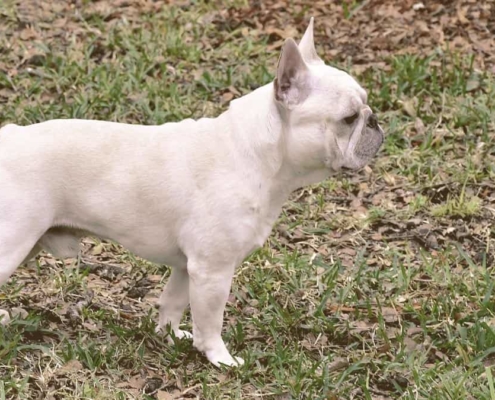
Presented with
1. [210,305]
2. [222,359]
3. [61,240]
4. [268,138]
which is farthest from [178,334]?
[268,138]

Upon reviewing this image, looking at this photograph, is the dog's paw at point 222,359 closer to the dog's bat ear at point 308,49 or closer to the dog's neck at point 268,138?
the dog's neck at point 268,138

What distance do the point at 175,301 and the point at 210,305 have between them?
18.2 inches

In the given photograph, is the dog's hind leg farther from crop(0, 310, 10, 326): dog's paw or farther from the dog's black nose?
the dog's black nose

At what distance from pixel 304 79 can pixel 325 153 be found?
0.35 m

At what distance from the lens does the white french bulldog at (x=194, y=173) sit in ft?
15.0

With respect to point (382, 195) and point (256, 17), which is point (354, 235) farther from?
point (256, 17)

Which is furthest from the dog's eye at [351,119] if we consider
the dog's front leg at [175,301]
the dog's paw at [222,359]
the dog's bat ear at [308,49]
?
the dog's paw at [222,359]

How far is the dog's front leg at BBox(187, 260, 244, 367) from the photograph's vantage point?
15.6 ft

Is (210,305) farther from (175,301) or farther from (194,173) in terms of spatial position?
(194,173)

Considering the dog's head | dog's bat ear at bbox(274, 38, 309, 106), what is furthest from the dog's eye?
dog's bat ear at bbox(274, 38, 309, 106)

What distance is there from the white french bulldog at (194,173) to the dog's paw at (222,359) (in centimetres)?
29

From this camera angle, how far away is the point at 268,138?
462 centimetres

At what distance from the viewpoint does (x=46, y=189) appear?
15.0ft

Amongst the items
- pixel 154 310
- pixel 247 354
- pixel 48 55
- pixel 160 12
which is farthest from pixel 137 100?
pixel 247 354
